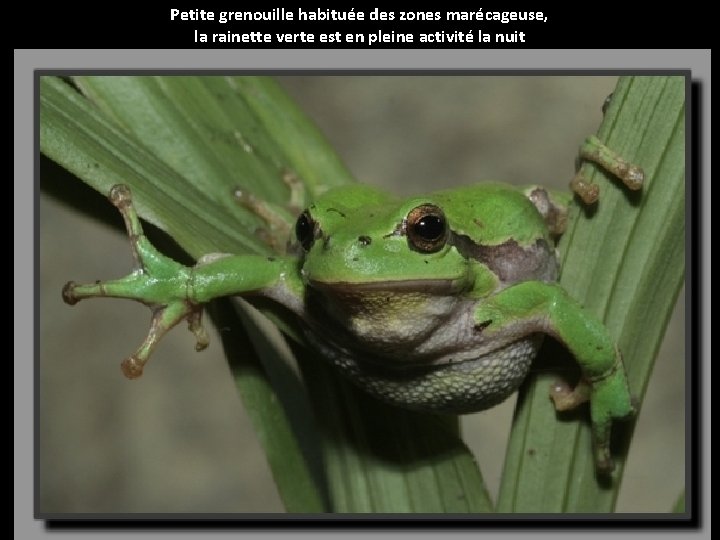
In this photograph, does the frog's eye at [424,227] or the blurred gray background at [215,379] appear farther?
the blurred gray background at [215,379]

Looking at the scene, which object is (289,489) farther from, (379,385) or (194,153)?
(194,153)

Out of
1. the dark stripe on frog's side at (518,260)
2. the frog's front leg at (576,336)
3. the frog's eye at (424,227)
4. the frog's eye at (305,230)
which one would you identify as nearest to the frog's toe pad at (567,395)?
the frog's front leg at (576,336)

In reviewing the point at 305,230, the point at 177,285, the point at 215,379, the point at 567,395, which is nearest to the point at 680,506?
the point at 567,395

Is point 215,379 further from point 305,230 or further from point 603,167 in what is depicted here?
point 603,167

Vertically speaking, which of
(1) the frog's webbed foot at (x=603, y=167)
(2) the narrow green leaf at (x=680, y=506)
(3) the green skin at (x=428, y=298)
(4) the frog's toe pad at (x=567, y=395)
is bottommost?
(2) the narrow green leaf at (x=680, y=506)

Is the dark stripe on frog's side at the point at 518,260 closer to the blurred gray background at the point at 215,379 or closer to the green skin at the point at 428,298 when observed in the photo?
the green skin at the point at 428,298
